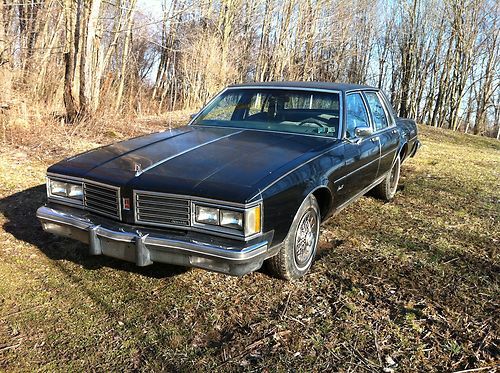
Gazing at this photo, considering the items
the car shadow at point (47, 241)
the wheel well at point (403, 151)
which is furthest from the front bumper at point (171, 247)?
the wheel well at point (403, 151)

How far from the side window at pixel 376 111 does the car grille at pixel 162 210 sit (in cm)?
299

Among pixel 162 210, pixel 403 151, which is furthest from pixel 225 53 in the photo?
pixel 162 210

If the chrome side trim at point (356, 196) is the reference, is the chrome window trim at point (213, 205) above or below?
above

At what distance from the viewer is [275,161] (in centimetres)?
332

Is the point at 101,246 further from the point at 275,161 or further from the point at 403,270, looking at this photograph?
the point at 403,270

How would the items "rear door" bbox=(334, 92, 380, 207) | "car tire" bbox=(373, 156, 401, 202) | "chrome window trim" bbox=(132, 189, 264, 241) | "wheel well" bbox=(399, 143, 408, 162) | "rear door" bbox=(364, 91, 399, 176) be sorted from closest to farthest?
"chrome window trim" bbox=(132, 189, 264, 241) < "rear door" bbox=(334, 92, 380, 207) < "rear door" bbox=(364, 91, 399, 176) < "car tire" bbox=(373, 156, 401, 202) < "wheel well" bbox=(399, 143, 408, 162)

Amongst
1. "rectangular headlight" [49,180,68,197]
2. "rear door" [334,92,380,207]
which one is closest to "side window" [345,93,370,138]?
"rear door" [334,92,380,207]

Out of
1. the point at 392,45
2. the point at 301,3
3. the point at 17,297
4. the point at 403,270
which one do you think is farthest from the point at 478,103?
the point at 17,297

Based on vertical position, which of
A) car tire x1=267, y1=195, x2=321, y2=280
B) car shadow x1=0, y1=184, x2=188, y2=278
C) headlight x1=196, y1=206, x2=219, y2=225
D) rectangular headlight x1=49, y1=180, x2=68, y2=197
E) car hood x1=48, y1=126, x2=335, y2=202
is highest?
car hood x1=48, y1=126, x2=335, y2=202

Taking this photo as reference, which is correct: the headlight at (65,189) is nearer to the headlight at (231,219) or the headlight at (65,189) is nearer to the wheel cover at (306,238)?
the headlight at (231,219)

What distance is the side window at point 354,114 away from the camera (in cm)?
432

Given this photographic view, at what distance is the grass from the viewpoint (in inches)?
103

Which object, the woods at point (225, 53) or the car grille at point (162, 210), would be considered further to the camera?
the woods at point (225, 53)

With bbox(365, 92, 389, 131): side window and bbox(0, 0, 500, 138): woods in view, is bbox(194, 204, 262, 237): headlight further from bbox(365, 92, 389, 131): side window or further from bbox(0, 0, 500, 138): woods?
bbox(0, 0, 500, 138): woods
